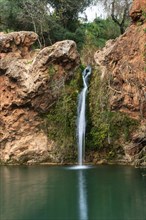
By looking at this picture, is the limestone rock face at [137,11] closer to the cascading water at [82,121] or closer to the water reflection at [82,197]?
the cascading water at [82,121]

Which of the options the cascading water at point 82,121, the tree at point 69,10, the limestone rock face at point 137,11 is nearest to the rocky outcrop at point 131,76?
the limestone rock face at point 137,11

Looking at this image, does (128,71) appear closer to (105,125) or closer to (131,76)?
(131,76)

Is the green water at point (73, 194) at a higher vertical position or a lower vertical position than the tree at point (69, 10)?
lower

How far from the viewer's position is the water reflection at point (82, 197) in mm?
13984

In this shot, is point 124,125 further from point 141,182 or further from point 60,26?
point 60,26

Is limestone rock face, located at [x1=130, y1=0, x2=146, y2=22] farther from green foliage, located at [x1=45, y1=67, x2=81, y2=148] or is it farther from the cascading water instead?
green foliage, located at [x1=45, y1=67, x2=81, y2=148]

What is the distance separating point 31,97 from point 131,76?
6367 millimetres

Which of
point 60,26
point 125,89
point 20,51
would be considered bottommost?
point 125,89

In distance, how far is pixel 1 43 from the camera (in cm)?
2809

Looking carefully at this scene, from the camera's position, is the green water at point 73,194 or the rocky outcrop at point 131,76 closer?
the green water at point 73,194

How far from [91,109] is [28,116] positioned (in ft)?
13.3

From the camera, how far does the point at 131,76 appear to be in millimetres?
25641

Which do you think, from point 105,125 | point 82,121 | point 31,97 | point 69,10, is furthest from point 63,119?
point 69,10

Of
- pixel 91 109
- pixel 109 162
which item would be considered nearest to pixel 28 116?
pixel 91 109
